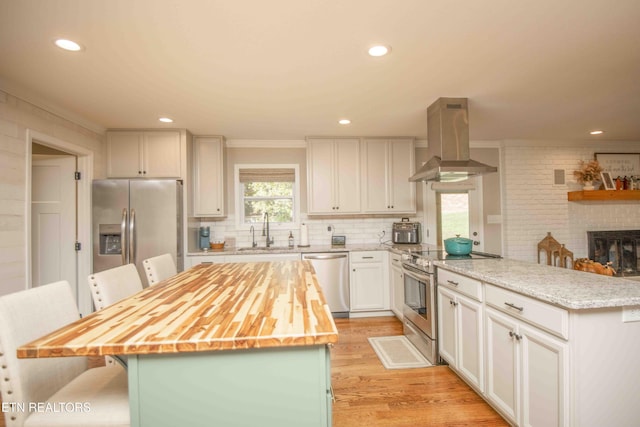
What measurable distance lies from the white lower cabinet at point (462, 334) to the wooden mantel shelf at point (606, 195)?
3530mm

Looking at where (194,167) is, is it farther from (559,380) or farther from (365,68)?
(559,380)

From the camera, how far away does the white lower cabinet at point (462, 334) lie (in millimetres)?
2088

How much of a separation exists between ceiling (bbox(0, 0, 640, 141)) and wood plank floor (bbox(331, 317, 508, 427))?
7.84ft

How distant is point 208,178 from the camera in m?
4.19

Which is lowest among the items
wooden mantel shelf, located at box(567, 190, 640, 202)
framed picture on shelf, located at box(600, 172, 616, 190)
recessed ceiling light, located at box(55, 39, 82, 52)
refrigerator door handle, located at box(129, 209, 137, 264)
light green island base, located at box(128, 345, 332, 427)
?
light green island base, located at box(128, 345, 332, 427)

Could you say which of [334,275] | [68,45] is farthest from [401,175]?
[68,45]

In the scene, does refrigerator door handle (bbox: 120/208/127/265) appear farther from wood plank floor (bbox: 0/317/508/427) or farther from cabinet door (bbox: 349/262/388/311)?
cabinet door (bbox: 349/262/388/311)

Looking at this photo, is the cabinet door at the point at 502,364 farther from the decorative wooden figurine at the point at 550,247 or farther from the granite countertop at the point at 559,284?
the decorative wooden figurine at the point at 550,247

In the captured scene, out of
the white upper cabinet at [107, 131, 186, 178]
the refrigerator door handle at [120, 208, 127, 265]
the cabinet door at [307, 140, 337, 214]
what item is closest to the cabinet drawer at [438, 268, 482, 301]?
the cabinet door at [307, 140, 337, 214]

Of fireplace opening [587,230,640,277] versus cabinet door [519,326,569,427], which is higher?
fireplace opening [587,230,640,277]

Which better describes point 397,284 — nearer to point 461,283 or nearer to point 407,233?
point 407,233

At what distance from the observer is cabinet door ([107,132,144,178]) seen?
151 inches

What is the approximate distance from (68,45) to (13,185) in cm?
137

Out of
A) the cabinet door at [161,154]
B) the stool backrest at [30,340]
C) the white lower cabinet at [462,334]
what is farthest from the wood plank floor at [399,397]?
the cabinet door at [161,154]
